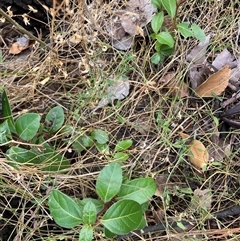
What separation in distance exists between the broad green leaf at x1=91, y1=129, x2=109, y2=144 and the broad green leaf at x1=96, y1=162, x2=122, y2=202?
0.17 metres

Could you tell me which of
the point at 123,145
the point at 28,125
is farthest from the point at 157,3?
the point at 28,125

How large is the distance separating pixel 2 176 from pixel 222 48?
3.29ft

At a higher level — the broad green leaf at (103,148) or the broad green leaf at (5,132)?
the broad green leaf at (5,132)

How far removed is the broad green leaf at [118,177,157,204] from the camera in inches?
63.6

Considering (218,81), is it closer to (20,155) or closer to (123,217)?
(123,217)

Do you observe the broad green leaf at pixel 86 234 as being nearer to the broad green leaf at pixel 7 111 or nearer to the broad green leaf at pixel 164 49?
the broad green leaf at pixel 7 111

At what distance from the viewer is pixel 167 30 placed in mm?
1875

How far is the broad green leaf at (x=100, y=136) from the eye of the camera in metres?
1.75

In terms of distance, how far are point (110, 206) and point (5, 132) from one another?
45 cm

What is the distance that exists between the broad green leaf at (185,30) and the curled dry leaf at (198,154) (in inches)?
16.0

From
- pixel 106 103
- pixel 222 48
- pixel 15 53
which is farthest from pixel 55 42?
pixel 222 48

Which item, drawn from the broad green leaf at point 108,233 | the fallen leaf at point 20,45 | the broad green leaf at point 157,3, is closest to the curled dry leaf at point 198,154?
the broad green leaf at point 108,233

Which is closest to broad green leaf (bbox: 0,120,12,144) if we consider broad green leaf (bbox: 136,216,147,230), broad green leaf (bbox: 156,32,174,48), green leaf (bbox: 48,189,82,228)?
green leaf (bbox: 48,189,82,228)

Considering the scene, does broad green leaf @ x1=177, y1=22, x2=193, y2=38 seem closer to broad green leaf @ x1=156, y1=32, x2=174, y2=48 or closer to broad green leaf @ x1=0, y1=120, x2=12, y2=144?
broad green leaf @ x1=156, y1=32, x2=174, y2=48
